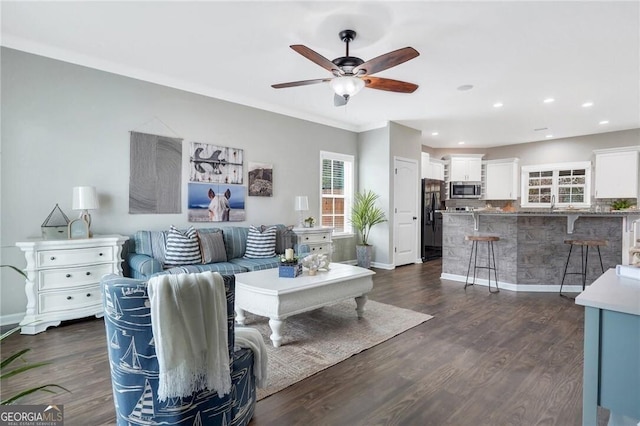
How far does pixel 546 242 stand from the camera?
15.3 ft

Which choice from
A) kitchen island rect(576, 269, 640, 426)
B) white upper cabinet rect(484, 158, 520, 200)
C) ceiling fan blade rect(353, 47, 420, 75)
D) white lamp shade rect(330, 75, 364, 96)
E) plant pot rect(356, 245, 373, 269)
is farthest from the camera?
white upper cabinet rect(484, 158, 520, 200)

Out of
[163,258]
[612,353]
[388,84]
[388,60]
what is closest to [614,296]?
[612,353]

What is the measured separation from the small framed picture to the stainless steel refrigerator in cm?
601

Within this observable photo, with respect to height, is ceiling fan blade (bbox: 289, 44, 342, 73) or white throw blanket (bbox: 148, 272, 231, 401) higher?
ceiling fan blade (bbox: 289, 44, 342, 73)

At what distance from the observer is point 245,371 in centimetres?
174

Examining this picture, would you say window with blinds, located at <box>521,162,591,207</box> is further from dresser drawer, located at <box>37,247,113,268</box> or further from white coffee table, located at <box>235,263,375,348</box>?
dresser drawer, located at <box>37,247,113,268</box>

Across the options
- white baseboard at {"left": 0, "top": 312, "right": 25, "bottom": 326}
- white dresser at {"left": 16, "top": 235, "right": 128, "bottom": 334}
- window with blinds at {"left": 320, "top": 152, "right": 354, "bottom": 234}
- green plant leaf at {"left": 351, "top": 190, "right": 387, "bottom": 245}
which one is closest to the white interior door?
green plant leaf at {"left": 351, "top": 190, "right": 387, "bottom": 245}

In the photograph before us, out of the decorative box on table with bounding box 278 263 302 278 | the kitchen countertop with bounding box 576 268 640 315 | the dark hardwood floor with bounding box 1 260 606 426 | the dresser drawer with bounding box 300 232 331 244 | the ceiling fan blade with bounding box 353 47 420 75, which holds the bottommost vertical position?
the dark hardwood floor with bounding box 1 260 606 426

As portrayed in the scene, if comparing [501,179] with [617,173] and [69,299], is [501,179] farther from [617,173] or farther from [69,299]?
[69,299]

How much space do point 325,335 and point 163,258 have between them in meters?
2.07

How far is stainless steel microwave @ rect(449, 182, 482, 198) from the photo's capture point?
27.5ft

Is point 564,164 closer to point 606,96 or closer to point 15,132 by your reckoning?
point 606,96

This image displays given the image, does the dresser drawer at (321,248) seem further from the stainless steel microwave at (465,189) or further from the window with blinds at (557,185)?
the window with blinds at (557,185)

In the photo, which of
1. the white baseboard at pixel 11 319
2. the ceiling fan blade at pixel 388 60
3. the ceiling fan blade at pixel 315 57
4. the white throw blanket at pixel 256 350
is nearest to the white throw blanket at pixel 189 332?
the white throw blanket at pixel 256 350
